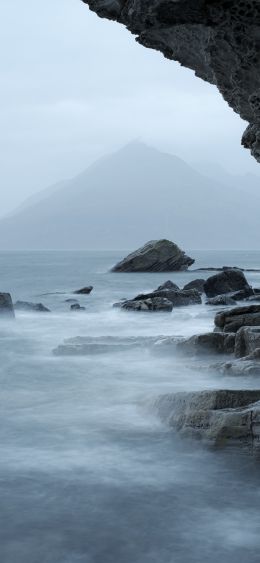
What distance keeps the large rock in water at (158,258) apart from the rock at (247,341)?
46498 millimetres

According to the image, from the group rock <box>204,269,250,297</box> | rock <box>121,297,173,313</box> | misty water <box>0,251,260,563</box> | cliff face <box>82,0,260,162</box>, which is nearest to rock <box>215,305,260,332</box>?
misty water <box>0,251,260,563</box>

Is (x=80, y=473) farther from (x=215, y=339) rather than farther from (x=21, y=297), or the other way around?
(x=21, y=297)

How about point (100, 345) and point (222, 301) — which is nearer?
point (100, 345)

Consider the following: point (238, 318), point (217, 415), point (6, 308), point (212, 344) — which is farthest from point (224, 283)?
point (217, 415)

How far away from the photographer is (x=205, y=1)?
23.7 ft

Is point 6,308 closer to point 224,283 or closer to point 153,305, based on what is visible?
point 153,305

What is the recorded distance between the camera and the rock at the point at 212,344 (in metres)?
14.3

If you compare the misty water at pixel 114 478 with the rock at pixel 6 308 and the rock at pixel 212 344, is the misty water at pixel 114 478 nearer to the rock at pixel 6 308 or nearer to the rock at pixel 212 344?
the rock at pixel 212 344

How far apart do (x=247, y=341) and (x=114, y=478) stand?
265 inches

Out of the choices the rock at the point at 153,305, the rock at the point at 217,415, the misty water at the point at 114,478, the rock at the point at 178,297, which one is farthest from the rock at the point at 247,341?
the rock at the point at 178,297

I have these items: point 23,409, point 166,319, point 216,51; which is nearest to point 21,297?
point 166,319

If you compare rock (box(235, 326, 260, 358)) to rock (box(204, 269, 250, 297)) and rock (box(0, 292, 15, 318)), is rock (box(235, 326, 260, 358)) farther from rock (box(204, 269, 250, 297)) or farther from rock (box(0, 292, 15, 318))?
rock (box(204, 269, 250, 297))

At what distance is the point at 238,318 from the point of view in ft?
52.7

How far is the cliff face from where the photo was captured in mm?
7387
